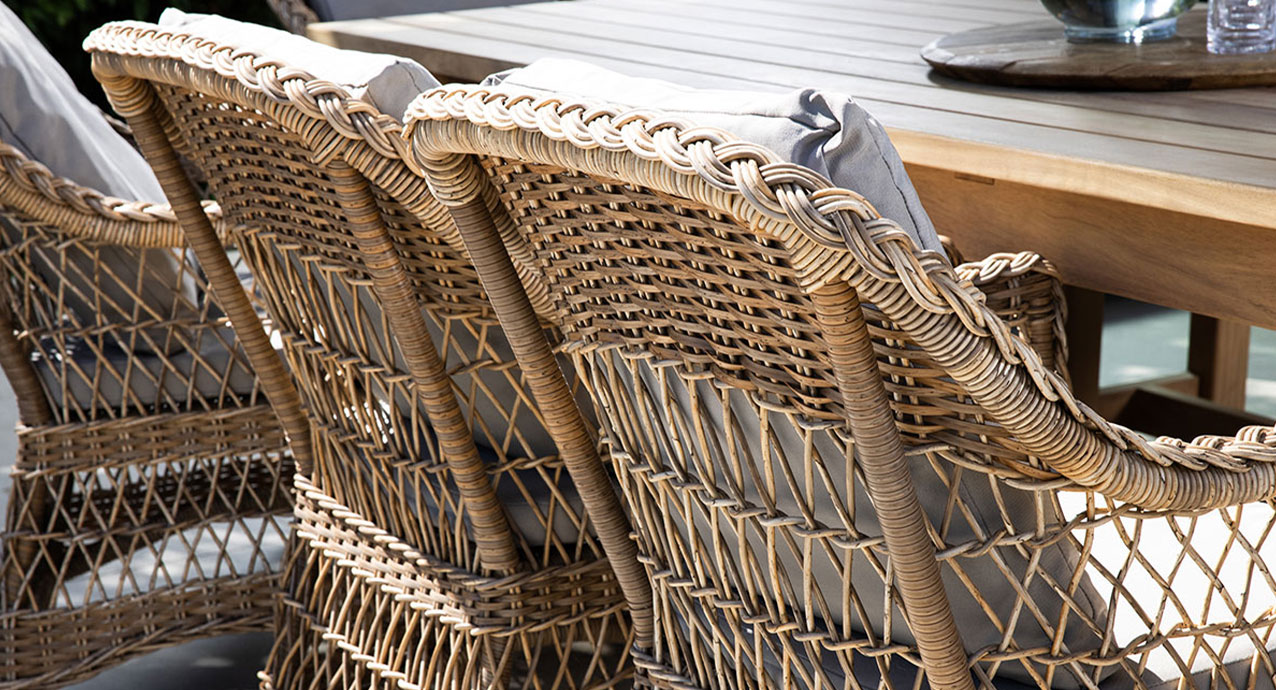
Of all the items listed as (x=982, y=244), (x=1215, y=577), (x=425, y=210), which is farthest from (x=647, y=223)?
(x=982, y=244)

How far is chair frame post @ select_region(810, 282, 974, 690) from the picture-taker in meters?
0.69

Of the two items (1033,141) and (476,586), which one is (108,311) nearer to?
(476,586)

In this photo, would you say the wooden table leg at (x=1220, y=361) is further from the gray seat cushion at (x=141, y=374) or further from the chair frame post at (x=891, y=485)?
the chair frame post at (x=891, y=485)

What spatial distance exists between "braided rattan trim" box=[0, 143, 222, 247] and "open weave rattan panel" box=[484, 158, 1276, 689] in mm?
833

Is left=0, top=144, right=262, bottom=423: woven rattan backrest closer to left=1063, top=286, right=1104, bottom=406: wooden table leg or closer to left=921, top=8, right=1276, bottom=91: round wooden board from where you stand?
left=921, top=8, right=1276, bottom=91: round wooden board

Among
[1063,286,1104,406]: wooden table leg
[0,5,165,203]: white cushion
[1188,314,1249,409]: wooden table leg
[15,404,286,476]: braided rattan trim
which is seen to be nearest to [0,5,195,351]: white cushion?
[0,5,165,203]: white cushion

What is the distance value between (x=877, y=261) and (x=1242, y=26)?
1.12m

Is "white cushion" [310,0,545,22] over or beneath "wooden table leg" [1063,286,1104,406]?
over

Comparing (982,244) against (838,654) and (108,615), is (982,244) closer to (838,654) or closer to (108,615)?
(838,654)

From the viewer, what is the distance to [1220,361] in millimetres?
2840

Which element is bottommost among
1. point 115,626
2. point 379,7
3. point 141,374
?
point 115,626

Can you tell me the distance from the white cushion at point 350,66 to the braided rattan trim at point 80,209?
1.53 feet

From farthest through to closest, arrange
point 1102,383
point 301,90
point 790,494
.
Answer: point 1102,383 < point 301,90 < point 790,494

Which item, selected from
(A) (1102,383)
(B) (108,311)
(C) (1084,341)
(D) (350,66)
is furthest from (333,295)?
(A) (1102,383)
